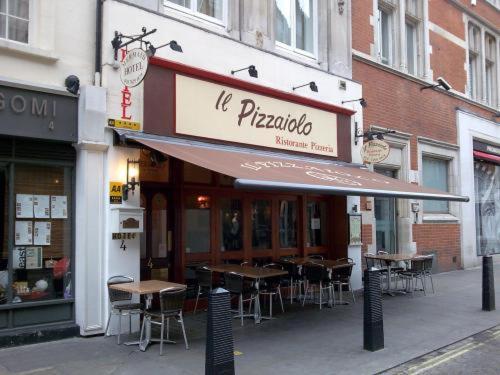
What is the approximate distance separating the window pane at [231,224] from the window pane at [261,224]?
0.36 metres

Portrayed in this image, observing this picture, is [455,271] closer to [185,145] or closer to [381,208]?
[381,208]

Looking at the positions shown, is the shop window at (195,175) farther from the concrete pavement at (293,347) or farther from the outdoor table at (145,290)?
the outdoor table at (145,290)

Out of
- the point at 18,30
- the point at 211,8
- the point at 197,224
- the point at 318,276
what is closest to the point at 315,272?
the point at 318,276

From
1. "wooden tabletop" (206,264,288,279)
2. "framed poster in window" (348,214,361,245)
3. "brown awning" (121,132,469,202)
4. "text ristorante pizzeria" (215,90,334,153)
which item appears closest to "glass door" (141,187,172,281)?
"wooden tabletop" (206,264,288,279)

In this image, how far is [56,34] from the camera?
705cm

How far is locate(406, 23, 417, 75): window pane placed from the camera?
15.1 m

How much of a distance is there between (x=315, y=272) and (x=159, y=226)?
2908 mm

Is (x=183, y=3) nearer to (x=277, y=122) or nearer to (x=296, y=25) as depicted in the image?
(x=277, y=122)

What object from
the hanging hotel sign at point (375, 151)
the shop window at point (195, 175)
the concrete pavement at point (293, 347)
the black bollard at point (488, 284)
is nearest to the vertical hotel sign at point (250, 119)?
the hanging hotel sign at point (375, 151)

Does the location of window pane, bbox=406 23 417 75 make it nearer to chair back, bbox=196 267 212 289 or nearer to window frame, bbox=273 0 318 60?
window frame, bbox=273 0 318 60

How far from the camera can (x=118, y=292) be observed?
23.0 ft

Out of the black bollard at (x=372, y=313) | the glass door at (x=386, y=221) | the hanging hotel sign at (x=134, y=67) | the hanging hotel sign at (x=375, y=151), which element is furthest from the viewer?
the glass door at (x=386, y=221)

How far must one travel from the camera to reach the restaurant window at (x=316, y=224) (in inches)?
463

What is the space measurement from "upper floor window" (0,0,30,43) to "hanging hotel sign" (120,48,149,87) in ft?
4.43
